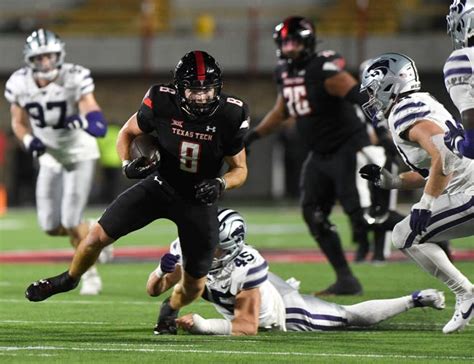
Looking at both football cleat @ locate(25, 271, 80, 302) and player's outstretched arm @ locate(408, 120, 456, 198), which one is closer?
player's outstretched arm @ locate(408, 120, 456, 198)

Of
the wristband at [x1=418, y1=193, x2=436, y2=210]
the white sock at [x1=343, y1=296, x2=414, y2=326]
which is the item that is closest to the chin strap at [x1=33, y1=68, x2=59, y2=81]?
the white sock at [x1=343, y1=296, x2=414, y2=326]

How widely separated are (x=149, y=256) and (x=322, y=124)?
144 inches

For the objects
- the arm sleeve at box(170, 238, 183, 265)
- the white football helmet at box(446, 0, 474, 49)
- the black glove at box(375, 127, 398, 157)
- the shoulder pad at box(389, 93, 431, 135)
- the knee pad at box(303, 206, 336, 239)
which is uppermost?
the white football helmet at box(446, 0, 474, 49)

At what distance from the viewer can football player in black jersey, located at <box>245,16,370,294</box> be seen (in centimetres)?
877

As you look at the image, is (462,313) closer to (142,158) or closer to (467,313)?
(467,313)

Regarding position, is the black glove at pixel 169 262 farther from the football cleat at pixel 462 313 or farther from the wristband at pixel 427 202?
the football cleat at pixel 462 313

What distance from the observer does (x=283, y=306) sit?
6629 mm

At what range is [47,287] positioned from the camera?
648cm

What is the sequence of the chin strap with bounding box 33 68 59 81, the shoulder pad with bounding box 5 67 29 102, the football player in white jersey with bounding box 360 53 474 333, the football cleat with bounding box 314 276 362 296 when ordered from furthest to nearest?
the shoulder pad with bounding box 5 67 29 102 < the chin strap with bounding box 33 68 59 81 < the football cleat with bounding box 314 276 362 296 < the football player in white jersey with bounding box 360 53 474 333

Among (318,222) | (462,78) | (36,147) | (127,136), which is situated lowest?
(318,222)

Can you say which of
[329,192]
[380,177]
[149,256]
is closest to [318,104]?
[329,192]

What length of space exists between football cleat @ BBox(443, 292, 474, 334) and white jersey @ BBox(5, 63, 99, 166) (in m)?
3.59

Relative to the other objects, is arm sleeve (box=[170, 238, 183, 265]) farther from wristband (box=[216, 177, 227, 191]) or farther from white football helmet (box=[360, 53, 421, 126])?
white football helmet (box=[360, 53, 421, 126])

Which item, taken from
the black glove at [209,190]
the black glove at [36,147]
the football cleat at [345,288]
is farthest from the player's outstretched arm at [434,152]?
the black glove at [36,147]
